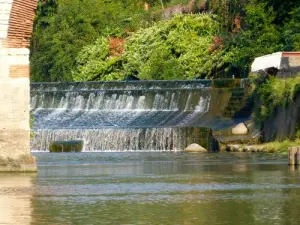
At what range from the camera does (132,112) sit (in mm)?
53094

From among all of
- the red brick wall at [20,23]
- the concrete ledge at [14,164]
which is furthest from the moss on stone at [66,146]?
the red brick wall at [20,23]

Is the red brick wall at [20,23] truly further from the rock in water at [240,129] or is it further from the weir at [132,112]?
the rock in water at [240,129]

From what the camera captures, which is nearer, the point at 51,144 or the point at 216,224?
the point at 216,224

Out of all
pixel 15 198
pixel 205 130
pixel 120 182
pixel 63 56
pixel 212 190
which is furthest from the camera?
pixel 63 56

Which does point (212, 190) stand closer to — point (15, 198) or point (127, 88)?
point (15, 198)

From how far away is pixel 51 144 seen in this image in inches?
1768

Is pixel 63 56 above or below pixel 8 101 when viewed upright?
above

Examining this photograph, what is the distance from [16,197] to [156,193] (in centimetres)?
234

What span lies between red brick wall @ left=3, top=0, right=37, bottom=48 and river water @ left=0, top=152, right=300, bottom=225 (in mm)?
2636

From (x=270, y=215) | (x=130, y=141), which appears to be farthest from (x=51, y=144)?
(x=270, y=215)

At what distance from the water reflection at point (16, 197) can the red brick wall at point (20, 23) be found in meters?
2.63

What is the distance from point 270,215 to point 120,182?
26.0ft

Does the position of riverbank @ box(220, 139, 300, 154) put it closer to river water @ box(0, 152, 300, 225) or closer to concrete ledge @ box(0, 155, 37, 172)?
river water @ box(0, 152, 300, 225)

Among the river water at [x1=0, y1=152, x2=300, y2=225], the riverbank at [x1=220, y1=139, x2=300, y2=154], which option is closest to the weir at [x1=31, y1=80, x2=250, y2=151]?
the riverbank at [x1=220, y1=139, x2=300, y2=154]
